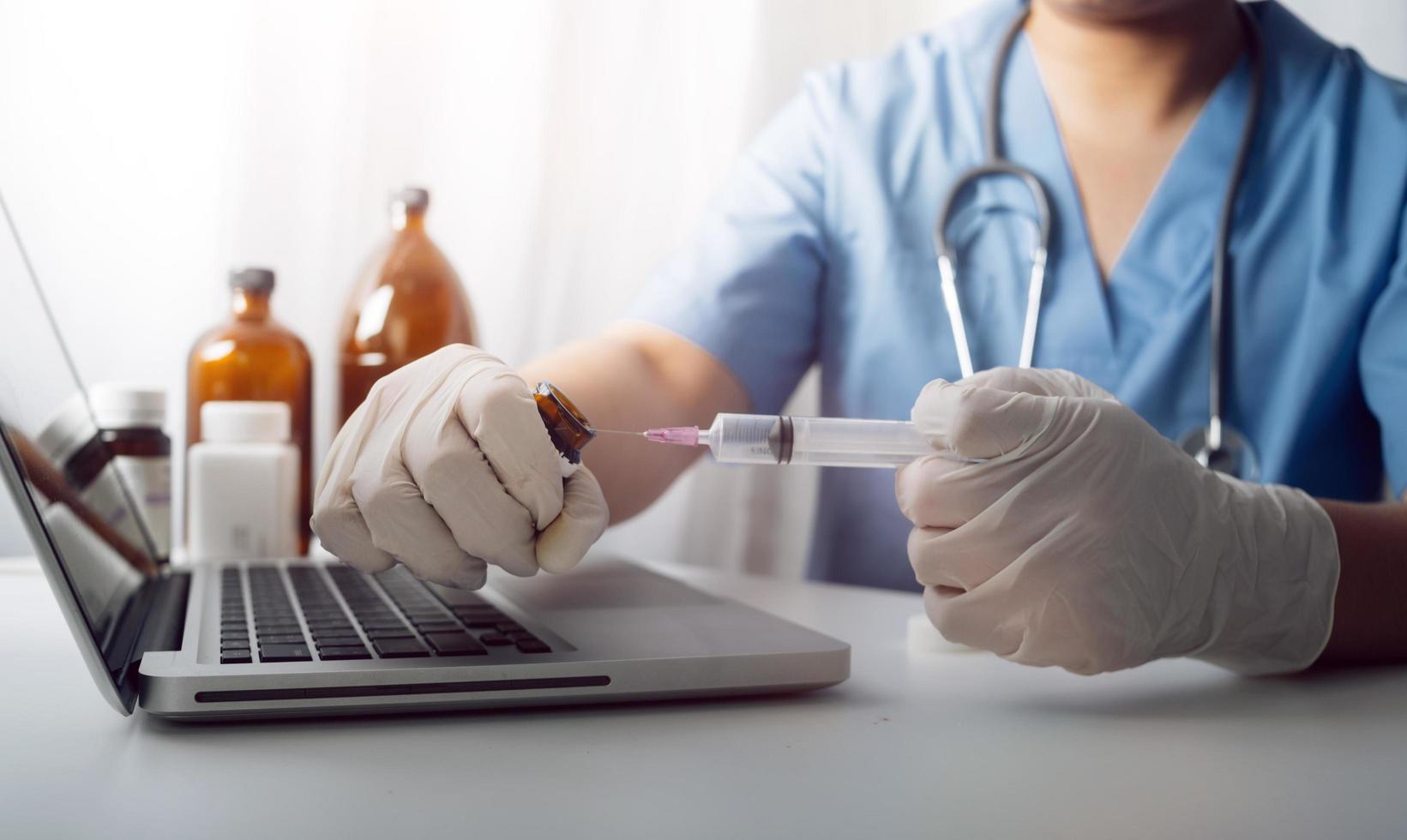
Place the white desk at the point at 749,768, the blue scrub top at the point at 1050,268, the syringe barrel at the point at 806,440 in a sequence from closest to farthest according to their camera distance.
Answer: the white desk at the point at 749,768 < the syringe barrel at the point at 806,440 < the blue scrub top at the point at 1050,268

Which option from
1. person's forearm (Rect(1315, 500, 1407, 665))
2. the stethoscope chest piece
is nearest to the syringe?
person's forearm (Rect(1315, 500, 1407, 665))

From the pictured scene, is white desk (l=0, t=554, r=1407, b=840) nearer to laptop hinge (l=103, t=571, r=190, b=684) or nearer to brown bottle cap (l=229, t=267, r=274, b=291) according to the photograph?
laptop hinge (l=103, t=571, r=190, b=684)

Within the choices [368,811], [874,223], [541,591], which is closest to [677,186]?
[874,223]

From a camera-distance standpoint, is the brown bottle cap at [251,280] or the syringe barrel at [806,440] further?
the brown bottle cap at [251,280]

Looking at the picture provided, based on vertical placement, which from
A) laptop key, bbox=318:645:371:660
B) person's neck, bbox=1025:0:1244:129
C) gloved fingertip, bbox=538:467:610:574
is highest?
person's neck, bbox=1025:0:1244:129

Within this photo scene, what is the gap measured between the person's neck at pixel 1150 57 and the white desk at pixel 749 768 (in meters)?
0.68

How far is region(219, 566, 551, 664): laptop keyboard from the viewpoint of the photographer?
459 mm

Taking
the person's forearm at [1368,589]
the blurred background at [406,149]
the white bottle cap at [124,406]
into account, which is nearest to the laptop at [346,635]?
the white bottle cap at [124,406]

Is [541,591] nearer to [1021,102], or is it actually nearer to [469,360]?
[469,360]

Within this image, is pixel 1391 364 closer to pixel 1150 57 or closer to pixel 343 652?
pixel 1150 57

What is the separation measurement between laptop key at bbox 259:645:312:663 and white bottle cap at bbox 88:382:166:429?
494 millimetres

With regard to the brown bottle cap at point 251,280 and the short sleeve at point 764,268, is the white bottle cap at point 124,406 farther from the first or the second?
the short sleeve at point 764,268

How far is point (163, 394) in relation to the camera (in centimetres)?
88

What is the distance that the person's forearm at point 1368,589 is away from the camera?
1.95 feet
